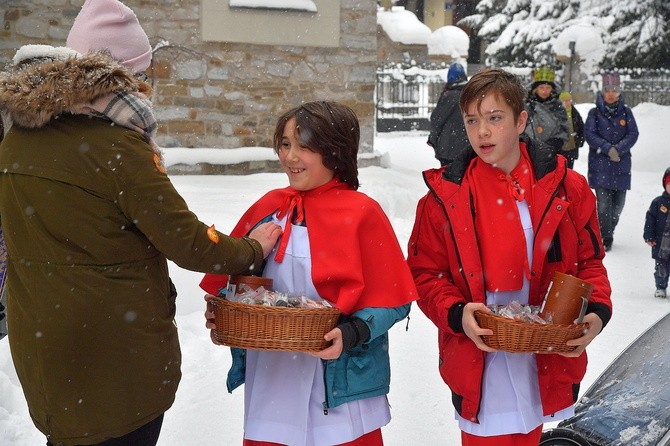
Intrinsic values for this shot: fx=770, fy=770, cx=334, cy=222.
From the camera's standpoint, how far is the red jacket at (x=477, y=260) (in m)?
2.55

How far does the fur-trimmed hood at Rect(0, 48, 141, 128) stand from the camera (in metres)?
2.01

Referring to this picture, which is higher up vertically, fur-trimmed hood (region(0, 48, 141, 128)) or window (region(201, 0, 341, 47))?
window (region(201, 0, 341, 47))

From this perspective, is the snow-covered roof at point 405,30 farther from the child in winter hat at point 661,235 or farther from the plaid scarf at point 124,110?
the plaid scarf at point 124,110

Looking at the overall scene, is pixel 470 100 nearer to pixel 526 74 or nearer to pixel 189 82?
pixel 189 82

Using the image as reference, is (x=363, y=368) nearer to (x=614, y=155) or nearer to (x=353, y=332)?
(x=353, y=332)

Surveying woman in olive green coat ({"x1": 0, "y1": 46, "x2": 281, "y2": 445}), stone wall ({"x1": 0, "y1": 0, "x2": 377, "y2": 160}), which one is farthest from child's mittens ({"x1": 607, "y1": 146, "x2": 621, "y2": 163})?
woman in olive green coat ({"x1": 0, "y1": 46, "x2": 281, "y2": 445})

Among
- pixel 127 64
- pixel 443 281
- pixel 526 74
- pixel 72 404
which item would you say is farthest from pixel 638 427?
pixel 526 74

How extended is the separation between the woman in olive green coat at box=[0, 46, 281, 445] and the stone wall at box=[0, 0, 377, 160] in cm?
885

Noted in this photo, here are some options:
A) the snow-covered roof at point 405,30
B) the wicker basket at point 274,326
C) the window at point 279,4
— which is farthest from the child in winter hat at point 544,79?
the snow-covered roof at point 405,30

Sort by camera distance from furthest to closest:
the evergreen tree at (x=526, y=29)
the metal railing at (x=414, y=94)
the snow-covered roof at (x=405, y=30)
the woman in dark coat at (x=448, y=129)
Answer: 1. the snow-covered roof at (x=405, y=30)
2. the evergreen tree at (x=526, y=29)
3. the metal railing at (x=414, y=94)
4. the woman in dark coat at (x=448, y=129)

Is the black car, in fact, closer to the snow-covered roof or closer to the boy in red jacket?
the boy in red jacket

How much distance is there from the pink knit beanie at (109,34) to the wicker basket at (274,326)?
82 centimetres

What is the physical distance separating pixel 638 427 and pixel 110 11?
87.1 inches

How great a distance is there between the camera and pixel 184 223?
7.07 ft
